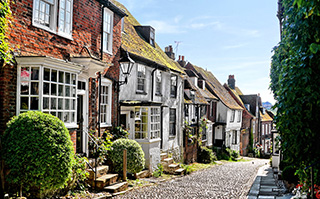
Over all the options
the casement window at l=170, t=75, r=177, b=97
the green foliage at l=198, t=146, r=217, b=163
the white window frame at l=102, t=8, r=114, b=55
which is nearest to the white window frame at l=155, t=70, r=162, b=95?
the casement window at l=170, t=75, r=177, b=97

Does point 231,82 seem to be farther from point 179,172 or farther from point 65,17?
point 65,17

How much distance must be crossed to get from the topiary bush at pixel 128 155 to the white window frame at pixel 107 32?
162 inches

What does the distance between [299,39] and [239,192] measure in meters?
7.49

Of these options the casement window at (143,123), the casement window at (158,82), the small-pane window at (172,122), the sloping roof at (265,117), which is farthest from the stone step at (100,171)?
the sloping roof at (265,117)

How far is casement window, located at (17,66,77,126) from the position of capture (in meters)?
8.40

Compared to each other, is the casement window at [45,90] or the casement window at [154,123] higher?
the casement window at [45,90]

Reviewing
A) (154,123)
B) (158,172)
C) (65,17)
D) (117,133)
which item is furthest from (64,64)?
(158,172)

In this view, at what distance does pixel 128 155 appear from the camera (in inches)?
486

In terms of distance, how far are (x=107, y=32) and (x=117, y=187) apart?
6.67 metres

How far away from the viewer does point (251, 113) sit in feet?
151

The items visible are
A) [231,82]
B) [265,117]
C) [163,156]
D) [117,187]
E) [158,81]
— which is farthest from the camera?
[265,117]

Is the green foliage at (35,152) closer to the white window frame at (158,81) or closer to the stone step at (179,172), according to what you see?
the stone step at (179,172)

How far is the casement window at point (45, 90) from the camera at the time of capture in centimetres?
840

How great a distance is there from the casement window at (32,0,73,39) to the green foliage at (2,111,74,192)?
308 cm
